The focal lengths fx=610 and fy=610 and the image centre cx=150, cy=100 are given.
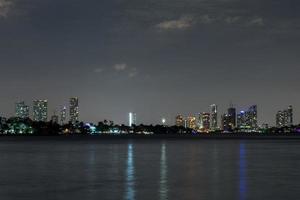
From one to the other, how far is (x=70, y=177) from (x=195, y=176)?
10.5 m

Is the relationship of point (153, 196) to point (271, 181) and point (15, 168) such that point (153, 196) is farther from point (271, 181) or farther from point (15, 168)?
point (15, 168)

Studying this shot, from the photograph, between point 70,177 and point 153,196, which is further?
point 70,177

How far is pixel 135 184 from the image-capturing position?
146 ft

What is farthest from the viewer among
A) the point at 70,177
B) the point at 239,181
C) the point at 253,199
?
the point at 70,177

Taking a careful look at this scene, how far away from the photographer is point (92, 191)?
131 feet

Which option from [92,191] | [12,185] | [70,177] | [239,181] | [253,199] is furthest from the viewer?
[70,177]

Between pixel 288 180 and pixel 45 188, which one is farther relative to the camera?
pixel 288 180

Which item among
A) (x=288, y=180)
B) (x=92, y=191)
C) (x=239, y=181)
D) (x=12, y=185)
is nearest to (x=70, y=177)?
(x=12, y=185)

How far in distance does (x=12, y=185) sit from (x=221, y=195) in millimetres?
15170

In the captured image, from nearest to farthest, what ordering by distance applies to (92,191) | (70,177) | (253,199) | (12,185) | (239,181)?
(253,199)
(92,191)
(12,185)
(239,181)
(70,177)

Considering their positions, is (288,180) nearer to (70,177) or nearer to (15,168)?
(70,177)

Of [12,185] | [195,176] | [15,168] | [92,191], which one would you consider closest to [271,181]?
[195,176]

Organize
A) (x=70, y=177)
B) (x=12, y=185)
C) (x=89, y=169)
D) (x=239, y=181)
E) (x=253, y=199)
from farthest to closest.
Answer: (x=89, y=169)
(x=70, y=177)
(x=239, y=181)
(x=12, y=185)
(x=253, y=199)

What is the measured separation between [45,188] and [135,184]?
22.2 feet
